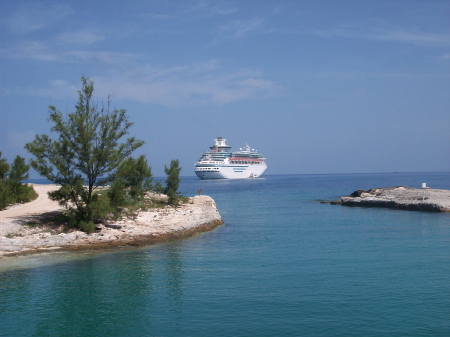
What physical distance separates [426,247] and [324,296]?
31.1ft

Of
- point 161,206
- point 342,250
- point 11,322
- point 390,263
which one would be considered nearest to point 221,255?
point 342,250

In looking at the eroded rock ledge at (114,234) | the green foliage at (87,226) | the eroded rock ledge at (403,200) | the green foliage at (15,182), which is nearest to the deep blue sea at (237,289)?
the eroded rock ledge at (114,234)

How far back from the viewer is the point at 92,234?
20.1 metres

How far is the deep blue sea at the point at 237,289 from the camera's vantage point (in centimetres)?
974

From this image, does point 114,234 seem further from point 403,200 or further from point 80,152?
point 403,200

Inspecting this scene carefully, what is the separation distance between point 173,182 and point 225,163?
93.2m

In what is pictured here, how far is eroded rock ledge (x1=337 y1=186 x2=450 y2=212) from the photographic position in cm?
3544

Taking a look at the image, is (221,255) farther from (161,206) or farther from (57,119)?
(161,206)

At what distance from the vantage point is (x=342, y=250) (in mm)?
18562

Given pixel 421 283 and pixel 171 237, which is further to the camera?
pixel 171 237

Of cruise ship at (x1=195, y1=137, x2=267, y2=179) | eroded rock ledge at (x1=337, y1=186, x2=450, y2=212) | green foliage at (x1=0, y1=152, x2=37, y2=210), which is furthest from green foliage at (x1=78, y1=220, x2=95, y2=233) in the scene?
cruise ship at (x1=195, y1=137, x2=267, y2=179)

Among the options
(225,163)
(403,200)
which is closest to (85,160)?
(403,200)

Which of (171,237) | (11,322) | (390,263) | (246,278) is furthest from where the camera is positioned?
(171,237)

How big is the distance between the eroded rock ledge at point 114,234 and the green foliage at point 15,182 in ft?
24.4
